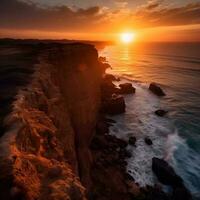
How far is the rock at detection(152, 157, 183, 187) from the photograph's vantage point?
63.5ft

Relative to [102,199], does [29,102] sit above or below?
above

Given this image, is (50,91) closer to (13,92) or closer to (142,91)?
(13,92)

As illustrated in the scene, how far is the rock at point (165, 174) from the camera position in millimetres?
19359

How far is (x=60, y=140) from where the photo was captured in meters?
11.7

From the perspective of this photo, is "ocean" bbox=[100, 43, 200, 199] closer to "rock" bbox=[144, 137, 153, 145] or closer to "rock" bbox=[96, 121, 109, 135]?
"rock" bbox=[144, 137, 153, 145]

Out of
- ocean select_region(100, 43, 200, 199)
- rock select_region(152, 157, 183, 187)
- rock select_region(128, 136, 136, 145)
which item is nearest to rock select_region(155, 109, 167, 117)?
ocean select_region(100, 43, 200, 199)

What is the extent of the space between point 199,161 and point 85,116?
44.5 ft

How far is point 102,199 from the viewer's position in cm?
1636

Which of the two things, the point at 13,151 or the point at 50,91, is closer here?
the point at 13,151

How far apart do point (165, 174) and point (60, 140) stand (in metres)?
12.7

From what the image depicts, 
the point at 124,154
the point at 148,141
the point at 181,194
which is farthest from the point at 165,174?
the point at 148,141

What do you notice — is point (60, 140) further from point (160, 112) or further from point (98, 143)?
point (160, 112)

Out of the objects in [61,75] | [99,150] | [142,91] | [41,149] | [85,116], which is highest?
[41,149]

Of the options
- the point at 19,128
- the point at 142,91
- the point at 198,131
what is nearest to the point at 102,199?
the point at 19,128
